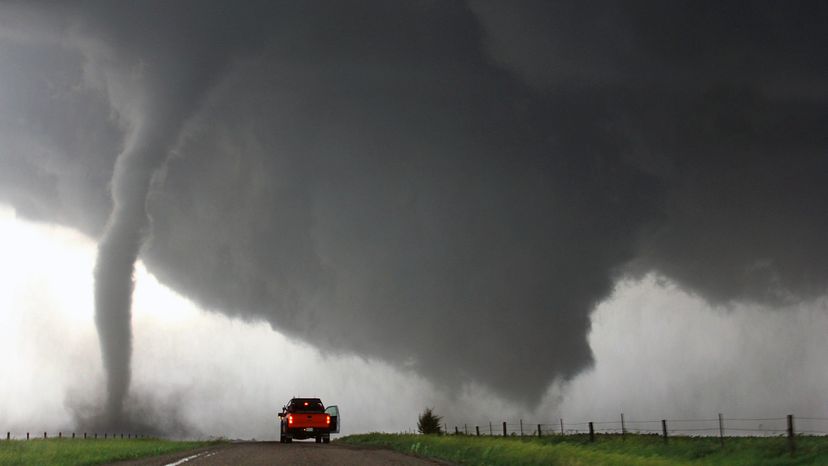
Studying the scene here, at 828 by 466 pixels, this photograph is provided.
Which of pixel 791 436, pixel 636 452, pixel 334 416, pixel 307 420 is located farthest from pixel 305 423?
pixel 791 436

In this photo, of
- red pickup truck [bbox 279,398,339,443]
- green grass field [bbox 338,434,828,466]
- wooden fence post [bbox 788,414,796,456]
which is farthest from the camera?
red pickup truck [bbox 279,398,339,443]

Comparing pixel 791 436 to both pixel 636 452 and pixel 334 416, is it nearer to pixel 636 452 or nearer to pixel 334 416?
pixel 636 452

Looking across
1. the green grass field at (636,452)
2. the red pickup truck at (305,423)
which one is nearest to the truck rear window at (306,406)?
the red pickup truck at (305,423)

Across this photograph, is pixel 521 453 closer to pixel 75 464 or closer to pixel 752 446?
pixel 752 446

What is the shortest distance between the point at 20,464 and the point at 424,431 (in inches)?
1694

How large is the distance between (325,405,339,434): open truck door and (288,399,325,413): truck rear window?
2.51 ft

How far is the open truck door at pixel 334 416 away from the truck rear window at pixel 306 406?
0.76m

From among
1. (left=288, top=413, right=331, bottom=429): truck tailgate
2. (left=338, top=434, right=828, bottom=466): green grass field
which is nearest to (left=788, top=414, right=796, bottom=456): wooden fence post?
(left=338, top=434, right=828, bottom=466): green grass field

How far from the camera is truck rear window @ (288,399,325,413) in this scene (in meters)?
53.4

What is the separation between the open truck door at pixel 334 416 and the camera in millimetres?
53853

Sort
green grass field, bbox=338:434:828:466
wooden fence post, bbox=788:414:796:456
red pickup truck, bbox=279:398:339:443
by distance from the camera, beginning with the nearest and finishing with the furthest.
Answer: green grass field, bbox=338:434:828:466 < wooden fence post, bbox=788:414:796:456 < red pickup truck, bbox=279:398:339:443

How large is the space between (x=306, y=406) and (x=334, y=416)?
3.15 meters

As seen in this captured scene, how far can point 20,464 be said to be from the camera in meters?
29.8

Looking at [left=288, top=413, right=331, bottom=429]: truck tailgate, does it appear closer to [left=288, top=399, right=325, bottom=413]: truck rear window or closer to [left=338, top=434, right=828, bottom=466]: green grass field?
[left=288, top=399, right=325, bottom=413]: truck rear window
